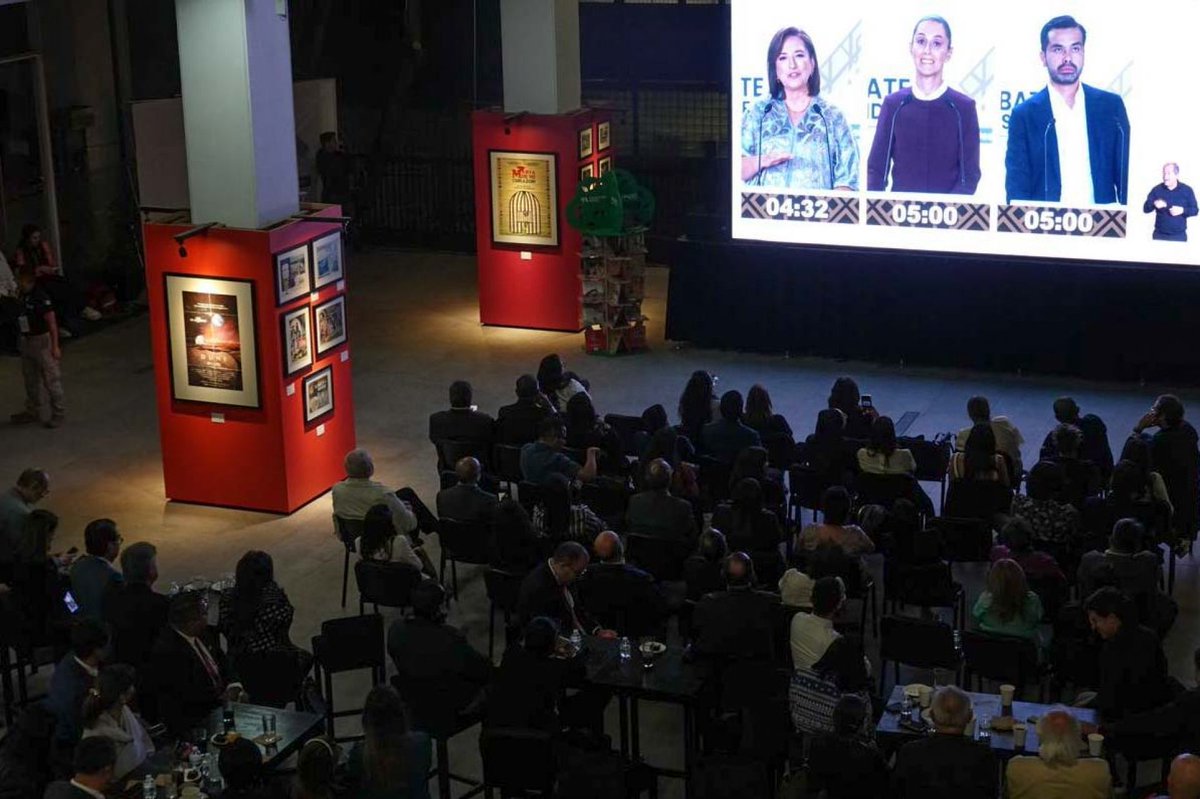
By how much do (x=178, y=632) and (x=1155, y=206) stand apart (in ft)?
33.8

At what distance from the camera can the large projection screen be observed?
50.8ft

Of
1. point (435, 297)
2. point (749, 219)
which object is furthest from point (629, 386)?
point (435, 297)

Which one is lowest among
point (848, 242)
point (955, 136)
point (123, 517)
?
point (123, 517)

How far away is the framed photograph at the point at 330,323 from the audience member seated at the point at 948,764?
7.39 metres

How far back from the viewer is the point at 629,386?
1681cm

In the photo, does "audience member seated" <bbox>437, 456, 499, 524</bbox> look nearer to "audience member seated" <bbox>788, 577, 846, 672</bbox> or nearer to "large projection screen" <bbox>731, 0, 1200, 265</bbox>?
"audience member seated" <bbox>788, 577, 846, 672</bbox>

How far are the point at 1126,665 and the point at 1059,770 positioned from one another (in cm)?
109

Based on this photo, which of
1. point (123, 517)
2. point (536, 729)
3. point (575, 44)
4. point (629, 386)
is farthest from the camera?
point (575, 44)

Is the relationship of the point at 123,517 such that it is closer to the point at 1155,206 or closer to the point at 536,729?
the point at 536,729

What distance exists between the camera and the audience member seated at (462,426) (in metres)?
13.2

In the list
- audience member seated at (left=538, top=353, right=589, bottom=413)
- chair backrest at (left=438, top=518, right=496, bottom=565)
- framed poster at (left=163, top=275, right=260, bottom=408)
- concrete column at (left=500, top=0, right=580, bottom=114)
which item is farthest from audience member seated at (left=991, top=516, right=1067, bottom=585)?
concrete column at (left=500, top=0, right=580, bottom=114)

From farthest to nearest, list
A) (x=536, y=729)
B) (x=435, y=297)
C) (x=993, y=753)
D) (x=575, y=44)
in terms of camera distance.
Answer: (x=435, y=297) < (x=575, y=44) < (x=536, y=729) < (x=993, y=753)

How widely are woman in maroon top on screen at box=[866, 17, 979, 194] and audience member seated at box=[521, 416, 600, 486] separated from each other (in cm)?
568

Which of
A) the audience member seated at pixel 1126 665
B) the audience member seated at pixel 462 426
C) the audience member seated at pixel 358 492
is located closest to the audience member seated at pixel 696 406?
the audience member seated at pixel 462 426
